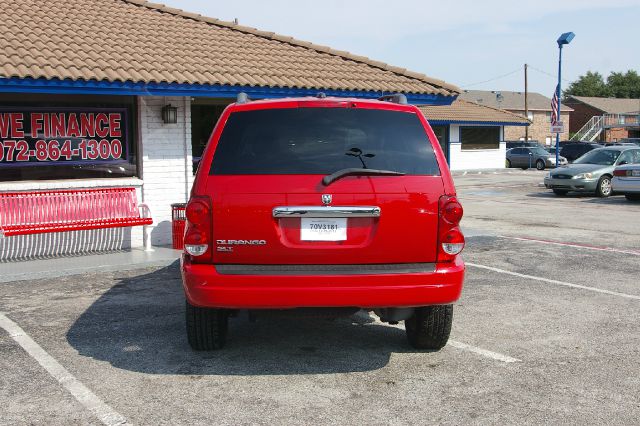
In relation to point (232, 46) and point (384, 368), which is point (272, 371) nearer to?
point (384, 368)

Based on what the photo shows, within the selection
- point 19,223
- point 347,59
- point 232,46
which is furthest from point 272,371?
point 347,59

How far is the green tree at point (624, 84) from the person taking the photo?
129 m

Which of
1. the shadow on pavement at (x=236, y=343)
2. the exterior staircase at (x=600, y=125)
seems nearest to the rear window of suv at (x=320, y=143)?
the shadow on pavement at (x=236, y=343)

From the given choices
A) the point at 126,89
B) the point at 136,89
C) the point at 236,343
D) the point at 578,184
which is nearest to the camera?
the point at 236,343

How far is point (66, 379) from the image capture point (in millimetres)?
4965

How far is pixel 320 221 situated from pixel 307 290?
1.55 feet

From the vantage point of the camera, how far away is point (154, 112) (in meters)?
11.4

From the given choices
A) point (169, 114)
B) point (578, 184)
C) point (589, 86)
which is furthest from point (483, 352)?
point (589, 86)

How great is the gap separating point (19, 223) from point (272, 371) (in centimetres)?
654

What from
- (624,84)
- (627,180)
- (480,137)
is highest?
(624,84)

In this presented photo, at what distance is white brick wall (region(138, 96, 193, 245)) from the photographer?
37.3ft

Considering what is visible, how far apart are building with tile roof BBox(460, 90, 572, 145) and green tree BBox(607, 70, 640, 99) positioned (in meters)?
52.7

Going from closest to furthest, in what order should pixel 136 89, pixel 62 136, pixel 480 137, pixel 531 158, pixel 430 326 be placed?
pixel 430 326 → pixel 136 89 → pixel 62 136 → pixel 531 158 → pixel 480 137

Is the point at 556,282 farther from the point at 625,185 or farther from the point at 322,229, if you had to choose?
the point at 625,185
